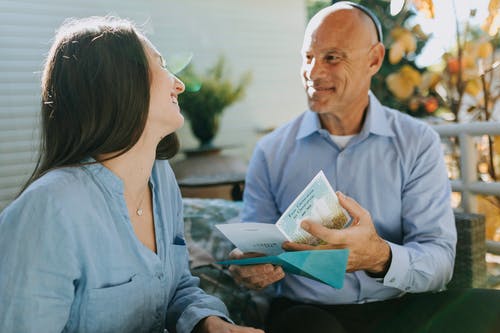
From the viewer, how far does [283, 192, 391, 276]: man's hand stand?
1.46 meters

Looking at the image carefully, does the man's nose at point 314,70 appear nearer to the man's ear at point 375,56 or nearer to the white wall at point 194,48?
the man's ear at point 375,56

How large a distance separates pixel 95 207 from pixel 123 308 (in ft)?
0.92

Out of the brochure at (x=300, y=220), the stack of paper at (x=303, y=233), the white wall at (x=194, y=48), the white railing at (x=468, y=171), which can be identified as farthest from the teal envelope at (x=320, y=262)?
the white wall at (x=194, y=48)

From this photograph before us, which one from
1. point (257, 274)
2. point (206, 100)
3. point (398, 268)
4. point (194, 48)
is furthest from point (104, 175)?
point (194, 48)

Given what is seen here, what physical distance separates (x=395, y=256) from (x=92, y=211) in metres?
0.99

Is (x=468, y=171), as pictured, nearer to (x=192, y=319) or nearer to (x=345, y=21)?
(x=345, y=21)

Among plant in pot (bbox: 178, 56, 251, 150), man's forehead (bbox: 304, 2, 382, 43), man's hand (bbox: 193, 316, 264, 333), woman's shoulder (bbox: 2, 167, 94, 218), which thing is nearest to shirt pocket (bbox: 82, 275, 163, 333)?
man's hand (bbox: 193, 316, 264, 333)

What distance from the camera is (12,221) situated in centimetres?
119

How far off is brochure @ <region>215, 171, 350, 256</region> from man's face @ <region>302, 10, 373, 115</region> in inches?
25.5

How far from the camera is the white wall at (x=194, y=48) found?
4051 mm

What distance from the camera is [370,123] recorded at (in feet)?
6.73

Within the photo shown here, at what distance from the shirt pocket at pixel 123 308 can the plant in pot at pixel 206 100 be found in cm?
367

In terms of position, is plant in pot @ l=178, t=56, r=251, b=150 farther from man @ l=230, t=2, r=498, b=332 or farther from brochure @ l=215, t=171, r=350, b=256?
brochure @ l=215, t=171, r=350, b=256

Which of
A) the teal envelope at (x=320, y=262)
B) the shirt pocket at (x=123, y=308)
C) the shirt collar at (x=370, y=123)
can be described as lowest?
the shirt pocket at (x=123, y=308)
